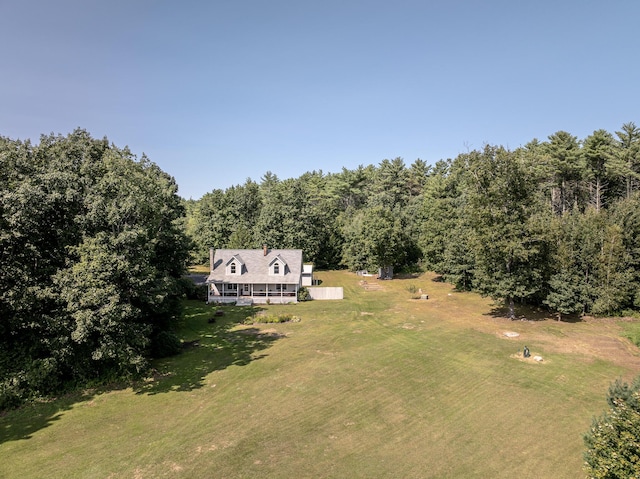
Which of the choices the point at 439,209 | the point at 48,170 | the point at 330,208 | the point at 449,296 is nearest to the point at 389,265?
the point at 439,209

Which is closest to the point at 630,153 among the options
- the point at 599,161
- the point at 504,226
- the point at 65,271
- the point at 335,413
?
the point at 599,161

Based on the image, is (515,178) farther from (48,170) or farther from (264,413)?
(48,170)

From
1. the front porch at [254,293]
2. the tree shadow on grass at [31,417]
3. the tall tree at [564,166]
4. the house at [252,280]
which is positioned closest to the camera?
the tree shadow on grass at [31,417]

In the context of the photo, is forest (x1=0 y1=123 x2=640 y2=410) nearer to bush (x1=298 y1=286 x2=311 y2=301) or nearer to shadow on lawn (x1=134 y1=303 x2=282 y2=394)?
shadow on lawn (x1=134 y1=303 x2=282 y2=394)

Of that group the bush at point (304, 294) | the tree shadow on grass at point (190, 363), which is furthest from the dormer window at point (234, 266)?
the bush at point (304, 294)

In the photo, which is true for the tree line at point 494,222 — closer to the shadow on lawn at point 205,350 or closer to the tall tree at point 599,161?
the tall tree at point 599,161

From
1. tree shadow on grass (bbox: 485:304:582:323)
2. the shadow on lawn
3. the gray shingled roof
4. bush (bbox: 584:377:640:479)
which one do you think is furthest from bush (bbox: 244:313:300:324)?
bush (bbox: 584:377:640:479)
